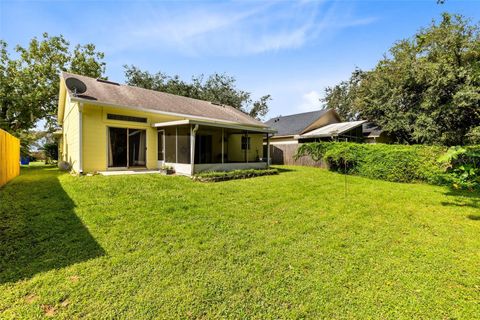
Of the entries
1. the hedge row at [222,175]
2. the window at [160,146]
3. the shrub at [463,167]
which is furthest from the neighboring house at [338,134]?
the window at [160,146]

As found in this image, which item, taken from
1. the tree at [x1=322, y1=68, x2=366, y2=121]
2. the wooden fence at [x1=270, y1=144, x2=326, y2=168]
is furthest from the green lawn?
the tree at [x1=322, y1=68, x2=366, y2=121]

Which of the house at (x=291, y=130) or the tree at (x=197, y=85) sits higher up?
the tree at (x=197, y=85)

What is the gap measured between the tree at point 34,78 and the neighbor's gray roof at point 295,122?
65.3ft

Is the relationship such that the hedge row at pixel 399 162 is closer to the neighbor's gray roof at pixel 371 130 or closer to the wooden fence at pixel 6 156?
the neighbor's gray roof at pixel 371 130

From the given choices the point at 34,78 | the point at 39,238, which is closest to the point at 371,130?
the point at 39,238

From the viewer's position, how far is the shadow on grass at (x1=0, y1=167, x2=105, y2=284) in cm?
323

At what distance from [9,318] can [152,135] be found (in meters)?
10.0

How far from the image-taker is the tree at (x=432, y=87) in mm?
14586

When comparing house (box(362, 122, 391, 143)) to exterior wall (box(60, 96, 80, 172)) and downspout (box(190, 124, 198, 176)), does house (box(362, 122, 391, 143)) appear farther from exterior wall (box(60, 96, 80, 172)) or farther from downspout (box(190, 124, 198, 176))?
exterior wall (box(60, 96, 80, 172))

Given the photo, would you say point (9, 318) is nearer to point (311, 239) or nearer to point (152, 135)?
point (311, 239)

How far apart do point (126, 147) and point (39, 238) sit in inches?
299

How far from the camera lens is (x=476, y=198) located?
25.2ft

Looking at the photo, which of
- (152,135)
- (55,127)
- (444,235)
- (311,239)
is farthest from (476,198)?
(55,127)

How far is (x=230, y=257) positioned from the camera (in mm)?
3674
